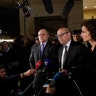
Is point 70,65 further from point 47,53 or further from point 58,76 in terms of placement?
point 47,53

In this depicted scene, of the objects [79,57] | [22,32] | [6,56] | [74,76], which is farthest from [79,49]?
[22,32]

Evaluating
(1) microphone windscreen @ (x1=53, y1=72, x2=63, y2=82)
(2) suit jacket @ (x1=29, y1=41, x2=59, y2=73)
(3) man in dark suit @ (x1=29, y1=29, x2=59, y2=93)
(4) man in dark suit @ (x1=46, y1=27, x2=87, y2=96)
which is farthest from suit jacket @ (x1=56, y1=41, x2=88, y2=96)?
(2) suit jacket @ (x1=29, y1=41, x2=59, y2=73)

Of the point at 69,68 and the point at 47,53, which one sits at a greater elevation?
the point at 47,53

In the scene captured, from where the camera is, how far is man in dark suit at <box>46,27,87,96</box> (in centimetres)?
350

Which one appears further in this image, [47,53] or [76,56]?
[47,53]

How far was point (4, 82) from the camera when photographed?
3.41m

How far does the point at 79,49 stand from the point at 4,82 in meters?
1.00

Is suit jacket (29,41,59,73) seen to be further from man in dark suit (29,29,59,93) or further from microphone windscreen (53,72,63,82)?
microphone windscreen (53,72,63,82)

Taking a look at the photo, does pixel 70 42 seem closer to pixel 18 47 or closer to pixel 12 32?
pixel 18 47

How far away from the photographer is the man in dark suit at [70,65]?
3496 mm

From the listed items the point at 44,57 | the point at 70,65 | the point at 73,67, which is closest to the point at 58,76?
the point at 73,67

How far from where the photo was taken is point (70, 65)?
3719 millimetres

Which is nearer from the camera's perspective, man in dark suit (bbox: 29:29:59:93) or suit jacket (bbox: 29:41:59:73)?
man in dark suit (bbox: 29:29:59:93)

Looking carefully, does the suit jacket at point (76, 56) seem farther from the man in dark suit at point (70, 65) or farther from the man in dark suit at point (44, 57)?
the man in dark suit at point (44, 57)
